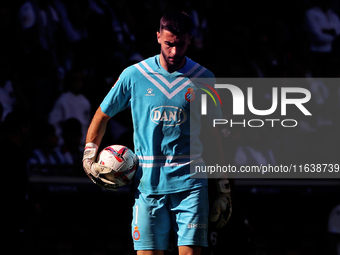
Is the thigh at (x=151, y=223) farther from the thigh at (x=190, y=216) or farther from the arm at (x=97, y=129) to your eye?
the arm at (x=97, y=129)

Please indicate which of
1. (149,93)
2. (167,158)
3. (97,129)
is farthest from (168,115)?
(97,129)

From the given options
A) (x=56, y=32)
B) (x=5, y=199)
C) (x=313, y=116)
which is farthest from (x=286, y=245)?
(x=56, y=32)

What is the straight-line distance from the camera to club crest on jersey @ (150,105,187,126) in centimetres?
435

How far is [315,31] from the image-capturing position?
36.1 feet

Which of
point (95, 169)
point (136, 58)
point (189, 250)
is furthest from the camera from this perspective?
point (136, 58)

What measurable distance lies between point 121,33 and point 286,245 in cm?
516

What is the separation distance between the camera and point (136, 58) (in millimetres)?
9555

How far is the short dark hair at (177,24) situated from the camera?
4.31m

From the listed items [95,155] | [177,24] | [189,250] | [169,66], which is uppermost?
[177,24]

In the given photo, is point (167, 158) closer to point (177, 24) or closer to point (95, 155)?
point (95, 155)

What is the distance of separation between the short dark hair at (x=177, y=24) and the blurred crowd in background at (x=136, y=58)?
11.5 feet

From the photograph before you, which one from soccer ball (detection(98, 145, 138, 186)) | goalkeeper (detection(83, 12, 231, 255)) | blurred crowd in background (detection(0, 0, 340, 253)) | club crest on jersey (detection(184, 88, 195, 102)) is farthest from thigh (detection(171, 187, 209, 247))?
blurred crowd in background (detection(0, 0, 340, 253))

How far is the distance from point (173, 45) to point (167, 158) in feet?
3.04

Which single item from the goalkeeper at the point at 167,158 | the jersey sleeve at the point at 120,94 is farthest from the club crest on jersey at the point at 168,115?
the jersey sleeve at the point at 120,94
